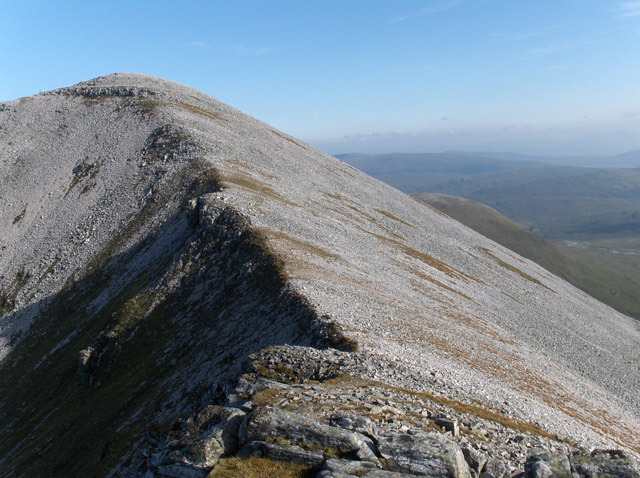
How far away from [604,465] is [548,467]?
7.84ft

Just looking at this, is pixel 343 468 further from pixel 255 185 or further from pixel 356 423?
pixel 255 185

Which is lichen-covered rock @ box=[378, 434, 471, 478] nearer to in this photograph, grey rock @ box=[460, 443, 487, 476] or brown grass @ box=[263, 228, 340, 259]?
grey rock @ box=[460, 443, 487, 476]

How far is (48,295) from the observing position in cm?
6494

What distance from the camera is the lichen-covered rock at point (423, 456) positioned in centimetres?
1608

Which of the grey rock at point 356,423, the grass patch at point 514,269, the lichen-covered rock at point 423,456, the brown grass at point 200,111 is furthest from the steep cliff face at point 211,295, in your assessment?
the lichen-covered rock at point 423,456

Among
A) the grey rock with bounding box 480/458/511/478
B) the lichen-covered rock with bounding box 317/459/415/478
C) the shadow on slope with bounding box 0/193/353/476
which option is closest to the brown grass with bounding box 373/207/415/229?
the shadow on slope with bounding box 0/193/353/476

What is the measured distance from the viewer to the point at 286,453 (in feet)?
55.2

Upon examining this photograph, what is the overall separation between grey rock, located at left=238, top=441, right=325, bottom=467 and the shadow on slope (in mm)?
7971

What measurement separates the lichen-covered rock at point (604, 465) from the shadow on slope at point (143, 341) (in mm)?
15821

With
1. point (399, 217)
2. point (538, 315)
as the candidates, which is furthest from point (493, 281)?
point (399, 217)

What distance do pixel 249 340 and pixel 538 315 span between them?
56768 millimetres

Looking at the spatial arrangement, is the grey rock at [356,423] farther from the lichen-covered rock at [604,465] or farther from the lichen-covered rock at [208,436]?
the lichen-covered rock at [604,465]

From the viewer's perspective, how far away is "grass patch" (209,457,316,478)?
52.5ft

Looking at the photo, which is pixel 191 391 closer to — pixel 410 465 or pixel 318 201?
pixel 410 465
